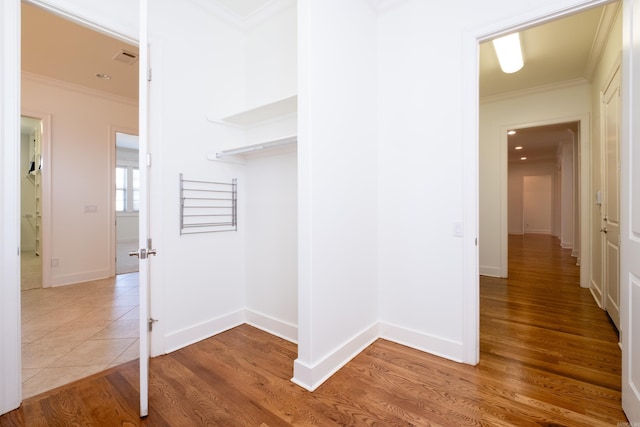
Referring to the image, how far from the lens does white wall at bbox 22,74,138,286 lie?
4.16m

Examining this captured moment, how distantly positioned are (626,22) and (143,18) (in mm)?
2570

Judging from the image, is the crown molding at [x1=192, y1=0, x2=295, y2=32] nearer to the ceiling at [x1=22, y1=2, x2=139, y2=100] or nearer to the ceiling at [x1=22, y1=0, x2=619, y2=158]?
the ceiling at [x1=22, y1=0, x2=619, y2=158]

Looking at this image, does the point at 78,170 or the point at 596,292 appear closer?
the point at 596,292

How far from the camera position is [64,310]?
10.6 feet

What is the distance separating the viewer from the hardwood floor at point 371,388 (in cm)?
153

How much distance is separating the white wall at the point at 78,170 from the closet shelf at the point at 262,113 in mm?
3298

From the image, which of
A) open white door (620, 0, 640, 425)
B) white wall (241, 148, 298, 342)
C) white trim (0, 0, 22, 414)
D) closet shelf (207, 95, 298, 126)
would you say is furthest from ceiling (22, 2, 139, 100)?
open white door (620, 0, 640, 425)

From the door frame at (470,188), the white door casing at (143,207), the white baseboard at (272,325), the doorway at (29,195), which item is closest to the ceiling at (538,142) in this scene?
the door frame at (470,188)

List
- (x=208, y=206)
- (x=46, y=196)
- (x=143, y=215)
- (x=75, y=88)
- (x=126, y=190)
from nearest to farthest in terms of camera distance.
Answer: (x=143, y=215) → (x=208, y=206) → (x=46, y=196) → (x=75, y=88) → (x=126, y=190)

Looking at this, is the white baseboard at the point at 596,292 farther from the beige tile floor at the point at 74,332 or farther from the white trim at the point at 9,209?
the white trim at the point at 9,209

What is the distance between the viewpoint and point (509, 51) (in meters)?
2.93

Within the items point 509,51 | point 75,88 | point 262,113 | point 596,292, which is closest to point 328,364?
point 262,113

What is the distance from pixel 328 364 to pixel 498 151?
433cm

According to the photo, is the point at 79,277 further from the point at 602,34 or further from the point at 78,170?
the point at 602,34
